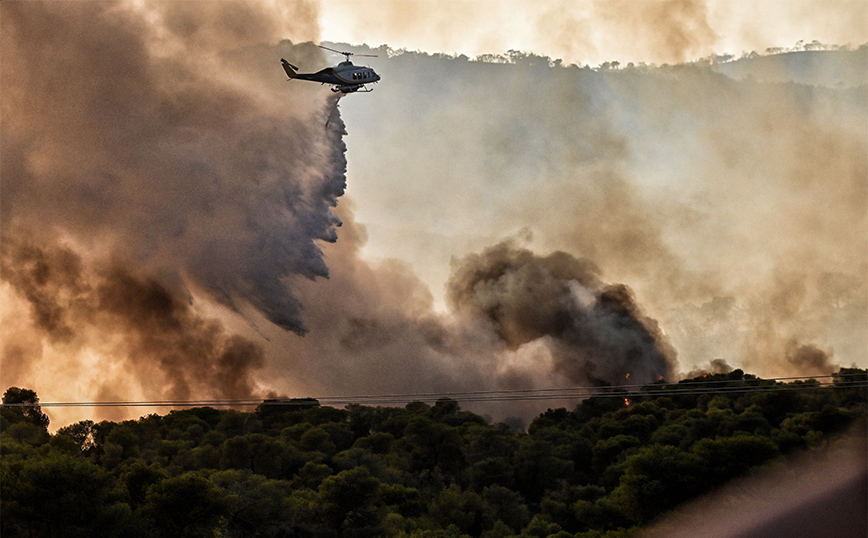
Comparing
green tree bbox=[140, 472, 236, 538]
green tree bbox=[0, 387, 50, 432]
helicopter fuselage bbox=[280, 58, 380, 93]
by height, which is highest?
helicopter fuselage bbox=[280, 58, 380, 93]

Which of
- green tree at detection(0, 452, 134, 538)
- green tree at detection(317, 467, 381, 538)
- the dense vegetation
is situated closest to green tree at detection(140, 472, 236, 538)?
the dense vegetation

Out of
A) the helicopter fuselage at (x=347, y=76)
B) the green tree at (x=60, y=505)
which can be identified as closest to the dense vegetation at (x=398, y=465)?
the green tree at (x=60, y=505)

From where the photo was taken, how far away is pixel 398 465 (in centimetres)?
9288

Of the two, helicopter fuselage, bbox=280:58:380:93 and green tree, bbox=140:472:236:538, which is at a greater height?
helicopter fuselage, bbox=280:58:380:93

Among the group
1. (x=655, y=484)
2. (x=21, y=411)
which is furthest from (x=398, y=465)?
(x=21, y=411)

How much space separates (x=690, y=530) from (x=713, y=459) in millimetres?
9468

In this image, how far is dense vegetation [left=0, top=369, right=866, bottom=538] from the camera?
62312mm

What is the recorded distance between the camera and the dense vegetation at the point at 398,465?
62.3 m

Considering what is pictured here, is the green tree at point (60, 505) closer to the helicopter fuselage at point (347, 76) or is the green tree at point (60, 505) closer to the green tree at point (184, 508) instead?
the green tree at point (184, 508)

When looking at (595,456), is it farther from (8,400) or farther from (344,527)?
(8,400)

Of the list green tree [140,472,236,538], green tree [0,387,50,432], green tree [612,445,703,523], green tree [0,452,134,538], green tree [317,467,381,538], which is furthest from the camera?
green tree [0,387,50,432]

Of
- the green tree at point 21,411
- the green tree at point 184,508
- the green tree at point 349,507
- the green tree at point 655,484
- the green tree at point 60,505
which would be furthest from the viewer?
the green tree at point 21,411

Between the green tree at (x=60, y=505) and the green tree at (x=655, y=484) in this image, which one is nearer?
the green tree at (x=60, y=505)

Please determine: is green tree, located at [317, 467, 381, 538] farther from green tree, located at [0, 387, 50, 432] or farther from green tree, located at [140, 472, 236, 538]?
green tree, located at [0, 387, 50, 432]
